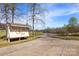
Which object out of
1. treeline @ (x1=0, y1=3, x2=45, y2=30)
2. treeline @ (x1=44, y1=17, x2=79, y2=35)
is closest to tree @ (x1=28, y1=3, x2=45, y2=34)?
treeline @ (x1=0, y1=3, x2=45, y2=30)

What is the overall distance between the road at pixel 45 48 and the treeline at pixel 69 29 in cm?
8

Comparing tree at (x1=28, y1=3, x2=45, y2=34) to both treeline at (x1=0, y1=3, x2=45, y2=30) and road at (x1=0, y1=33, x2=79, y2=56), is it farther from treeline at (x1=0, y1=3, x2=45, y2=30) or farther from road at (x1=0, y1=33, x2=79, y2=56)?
road at (x1=0, y1=33, x2=79, y2=56)

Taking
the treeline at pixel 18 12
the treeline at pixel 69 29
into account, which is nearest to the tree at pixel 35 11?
the treeline at pixel 18 12

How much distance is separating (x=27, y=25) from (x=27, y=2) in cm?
21

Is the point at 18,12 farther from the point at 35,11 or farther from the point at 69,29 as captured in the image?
the point at 69,29

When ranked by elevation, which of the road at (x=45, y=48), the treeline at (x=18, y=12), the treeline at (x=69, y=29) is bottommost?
the road at (x=45, y=48)

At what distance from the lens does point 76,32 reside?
82.2 inches

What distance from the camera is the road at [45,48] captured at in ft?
6.72

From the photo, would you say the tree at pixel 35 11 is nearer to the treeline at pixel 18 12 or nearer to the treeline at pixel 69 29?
the treeline at pixel 18 12

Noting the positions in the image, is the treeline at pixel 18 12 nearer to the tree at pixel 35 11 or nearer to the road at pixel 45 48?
Result: the tree at pixel 35 11

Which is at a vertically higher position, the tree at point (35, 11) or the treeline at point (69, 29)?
the tree at point (35, 11)

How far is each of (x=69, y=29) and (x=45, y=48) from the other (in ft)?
0.93

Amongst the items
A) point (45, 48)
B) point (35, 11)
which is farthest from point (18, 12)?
point (45, 48)

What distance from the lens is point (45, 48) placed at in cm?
207
